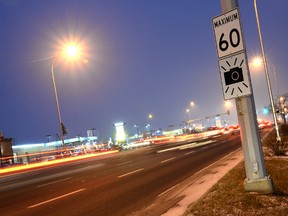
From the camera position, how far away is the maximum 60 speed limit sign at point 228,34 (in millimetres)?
8258

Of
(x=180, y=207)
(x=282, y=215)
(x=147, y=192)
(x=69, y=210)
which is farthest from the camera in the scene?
(x=147, y=192)

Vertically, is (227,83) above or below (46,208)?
above

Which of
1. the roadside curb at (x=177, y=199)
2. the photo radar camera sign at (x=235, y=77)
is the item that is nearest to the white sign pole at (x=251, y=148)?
the photo radar camera sign at (x=235, y=77)

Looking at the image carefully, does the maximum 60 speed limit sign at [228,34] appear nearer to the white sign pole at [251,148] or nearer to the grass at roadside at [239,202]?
the white sign pole at [251,148]

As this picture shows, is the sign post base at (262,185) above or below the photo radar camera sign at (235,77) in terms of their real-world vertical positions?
below

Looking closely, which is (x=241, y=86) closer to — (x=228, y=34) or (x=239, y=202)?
(x=228, y=34)

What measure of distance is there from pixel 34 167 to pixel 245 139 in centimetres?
3030

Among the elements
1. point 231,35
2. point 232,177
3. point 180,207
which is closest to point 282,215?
point 180,207

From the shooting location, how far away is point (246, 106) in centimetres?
836

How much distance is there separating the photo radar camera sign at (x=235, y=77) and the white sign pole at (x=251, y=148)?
0.40 m

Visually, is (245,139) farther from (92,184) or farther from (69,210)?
(92,184)

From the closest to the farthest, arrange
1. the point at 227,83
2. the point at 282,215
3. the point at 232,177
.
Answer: the point at 282,215
the point at 227,83
the point at 232,177

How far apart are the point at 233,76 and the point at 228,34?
0.96m

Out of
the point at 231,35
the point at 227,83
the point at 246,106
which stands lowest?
the point at 246,106
